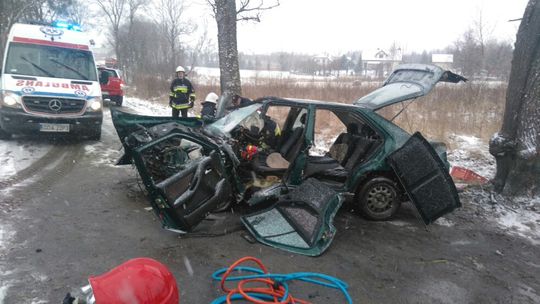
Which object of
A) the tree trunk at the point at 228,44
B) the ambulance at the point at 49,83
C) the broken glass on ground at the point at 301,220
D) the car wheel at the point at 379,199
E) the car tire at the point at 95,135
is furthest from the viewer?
the tree trunk at the point at 228,44

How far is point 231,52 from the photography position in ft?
30.1

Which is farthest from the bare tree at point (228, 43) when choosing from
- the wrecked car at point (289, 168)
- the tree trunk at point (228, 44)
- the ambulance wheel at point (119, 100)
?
the ambulance wheel at point (119, 100)

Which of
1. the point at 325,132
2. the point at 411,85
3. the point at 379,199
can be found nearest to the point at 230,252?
the point at 379,199

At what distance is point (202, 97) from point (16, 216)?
13.7 metres

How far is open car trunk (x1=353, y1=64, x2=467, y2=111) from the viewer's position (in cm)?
493

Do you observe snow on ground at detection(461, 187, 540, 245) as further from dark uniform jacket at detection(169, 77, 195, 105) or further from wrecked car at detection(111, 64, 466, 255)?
dark uniform jacket at detection(169, 77, 195, 105)

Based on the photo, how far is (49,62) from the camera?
8.16 meters

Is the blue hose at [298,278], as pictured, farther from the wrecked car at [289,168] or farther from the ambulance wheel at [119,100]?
the ambulance wheel at [119,100]

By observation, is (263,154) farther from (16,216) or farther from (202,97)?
(202,97)

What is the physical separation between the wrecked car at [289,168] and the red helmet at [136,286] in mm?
1749

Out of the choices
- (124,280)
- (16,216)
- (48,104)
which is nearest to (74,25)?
(48,104)

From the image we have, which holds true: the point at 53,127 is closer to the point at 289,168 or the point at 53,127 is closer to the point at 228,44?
the point at 228,44

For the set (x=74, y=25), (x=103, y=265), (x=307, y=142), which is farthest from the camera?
(x=74, y=25)

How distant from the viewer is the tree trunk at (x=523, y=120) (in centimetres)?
527
